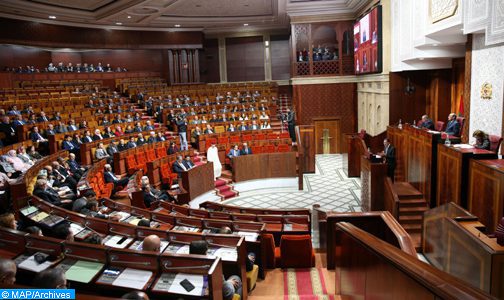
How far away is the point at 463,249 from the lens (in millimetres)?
4637

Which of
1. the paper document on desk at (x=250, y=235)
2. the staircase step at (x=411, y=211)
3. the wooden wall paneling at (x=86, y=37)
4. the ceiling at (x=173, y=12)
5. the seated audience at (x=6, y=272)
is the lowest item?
the staircase step at (x=411, y=211)

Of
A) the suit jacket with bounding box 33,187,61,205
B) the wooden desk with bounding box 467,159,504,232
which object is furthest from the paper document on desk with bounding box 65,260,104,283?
the wooden desk with bounding box 467,159,504,232

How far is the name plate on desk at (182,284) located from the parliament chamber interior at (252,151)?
0.02 metres

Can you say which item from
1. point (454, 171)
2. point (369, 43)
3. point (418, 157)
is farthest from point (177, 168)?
point (369, 43)

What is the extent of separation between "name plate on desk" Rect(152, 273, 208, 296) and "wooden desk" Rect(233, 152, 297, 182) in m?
8.19

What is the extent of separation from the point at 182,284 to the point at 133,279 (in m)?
0.40

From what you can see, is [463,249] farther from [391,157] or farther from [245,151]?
[245,151]

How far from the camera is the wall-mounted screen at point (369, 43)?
11.3 m

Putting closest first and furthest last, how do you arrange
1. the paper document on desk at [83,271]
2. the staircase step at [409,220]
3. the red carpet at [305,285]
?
the paper document on desk at [83,271] → the red carpet at [305,285] → the staircase step at [409,220]

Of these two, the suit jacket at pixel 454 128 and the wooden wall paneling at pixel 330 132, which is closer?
the suit jacket at pixel 454 128

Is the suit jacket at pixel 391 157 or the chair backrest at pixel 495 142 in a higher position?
the chair backrest at pixel 495 142

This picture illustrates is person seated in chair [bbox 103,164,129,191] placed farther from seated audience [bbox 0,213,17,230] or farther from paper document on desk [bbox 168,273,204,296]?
paper document on desk [bbox 168,273,204,296]

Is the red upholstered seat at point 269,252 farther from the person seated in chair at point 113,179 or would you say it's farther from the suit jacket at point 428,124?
the suit jacket at point 428,124

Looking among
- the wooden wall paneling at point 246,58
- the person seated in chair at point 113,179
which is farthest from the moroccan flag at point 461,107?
the wooden wall paneling at point 246,58
